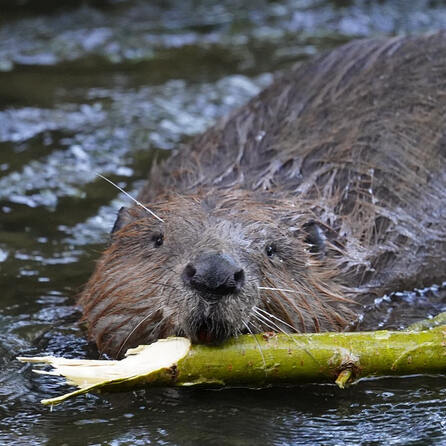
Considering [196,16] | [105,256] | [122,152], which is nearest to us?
[105,256]

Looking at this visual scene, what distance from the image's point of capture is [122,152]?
6.62 meters

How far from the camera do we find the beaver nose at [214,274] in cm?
335

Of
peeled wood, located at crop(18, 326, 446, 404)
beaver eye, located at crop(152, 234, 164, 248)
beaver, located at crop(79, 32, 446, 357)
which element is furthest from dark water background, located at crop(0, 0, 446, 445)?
beaver eye, located at crop(152, 234, 164, 248)

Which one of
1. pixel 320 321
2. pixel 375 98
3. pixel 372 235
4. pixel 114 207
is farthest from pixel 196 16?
pixel 320 321

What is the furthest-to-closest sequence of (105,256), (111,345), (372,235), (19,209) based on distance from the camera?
(19,209)
(372,235)
(105,256)
(111,345)

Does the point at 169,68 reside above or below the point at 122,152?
above

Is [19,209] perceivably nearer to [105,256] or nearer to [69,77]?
[105,256]

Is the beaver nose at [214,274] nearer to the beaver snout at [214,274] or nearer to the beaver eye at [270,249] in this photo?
the beaver snout at [214,274]

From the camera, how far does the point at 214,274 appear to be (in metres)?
3.35

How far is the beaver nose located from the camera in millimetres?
3354

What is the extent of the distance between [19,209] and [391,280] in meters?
2.17

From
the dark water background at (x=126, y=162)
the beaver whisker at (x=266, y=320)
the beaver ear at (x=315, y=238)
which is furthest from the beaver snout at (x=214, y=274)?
the beaver ear at (x=315, y=238)

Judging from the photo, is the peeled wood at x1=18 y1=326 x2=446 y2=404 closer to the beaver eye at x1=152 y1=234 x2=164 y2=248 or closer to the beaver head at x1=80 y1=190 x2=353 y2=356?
the beaver head at x1=80 y1=190 x2=353 y2=356

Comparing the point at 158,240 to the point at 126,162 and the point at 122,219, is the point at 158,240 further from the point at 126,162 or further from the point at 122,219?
the point at 126,162
